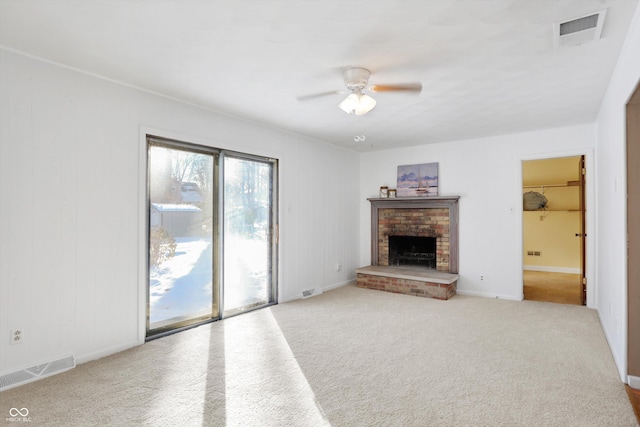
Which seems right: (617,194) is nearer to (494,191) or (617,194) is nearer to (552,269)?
(494,191)

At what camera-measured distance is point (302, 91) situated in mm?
3447

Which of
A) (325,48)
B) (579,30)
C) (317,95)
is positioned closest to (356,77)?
(325,48)

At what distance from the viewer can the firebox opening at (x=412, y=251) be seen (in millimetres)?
6137

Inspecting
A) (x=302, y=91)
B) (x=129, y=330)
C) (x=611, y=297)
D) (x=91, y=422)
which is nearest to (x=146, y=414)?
(x=91, y=422)

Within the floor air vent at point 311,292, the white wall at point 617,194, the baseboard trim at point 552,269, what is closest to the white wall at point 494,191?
the white wall at point 617,194

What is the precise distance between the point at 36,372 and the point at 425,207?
5.34 metres

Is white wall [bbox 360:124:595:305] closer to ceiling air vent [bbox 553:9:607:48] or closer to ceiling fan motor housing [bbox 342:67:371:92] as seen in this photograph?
ceiling air vent [bbox 553:9:607:48]

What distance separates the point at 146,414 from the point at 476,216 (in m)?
5.08

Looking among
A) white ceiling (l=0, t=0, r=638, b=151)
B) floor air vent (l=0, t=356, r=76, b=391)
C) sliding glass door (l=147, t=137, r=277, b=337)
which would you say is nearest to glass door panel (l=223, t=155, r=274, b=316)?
sliding glass door (l=147, t=137, r=277, b=337)

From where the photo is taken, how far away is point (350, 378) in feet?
8.91

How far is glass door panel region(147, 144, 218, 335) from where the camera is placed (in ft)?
12.0

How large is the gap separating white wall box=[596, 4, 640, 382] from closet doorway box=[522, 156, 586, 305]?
370cm

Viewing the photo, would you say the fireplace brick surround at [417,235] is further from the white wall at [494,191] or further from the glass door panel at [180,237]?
the glass door panel at [180,237]

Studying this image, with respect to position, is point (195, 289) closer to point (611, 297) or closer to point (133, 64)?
point (133, 64)
